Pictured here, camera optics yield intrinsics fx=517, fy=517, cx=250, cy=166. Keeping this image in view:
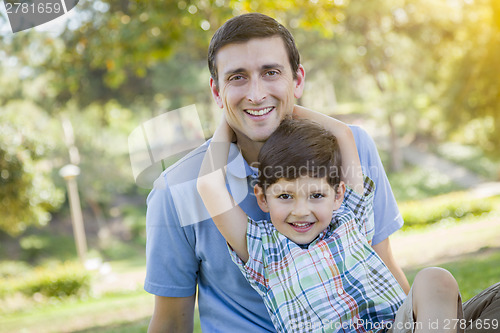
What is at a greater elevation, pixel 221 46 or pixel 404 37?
pixel 404 37

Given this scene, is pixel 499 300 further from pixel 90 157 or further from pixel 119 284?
pixel 90 157

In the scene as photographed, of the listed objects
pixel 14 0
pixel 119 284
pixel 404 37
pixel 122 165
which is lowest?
pixel 119 284

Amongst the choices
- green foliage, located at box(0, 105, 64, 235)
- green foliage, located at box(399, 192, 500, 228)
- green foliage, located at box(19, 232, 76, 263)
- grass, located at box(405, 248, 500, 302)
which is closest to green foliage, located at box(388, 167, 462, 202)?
green foliage, located at box(399, 192, 500, 228)

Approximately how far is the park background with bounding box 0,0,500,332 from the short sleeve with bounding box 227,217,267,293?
310 centimetres

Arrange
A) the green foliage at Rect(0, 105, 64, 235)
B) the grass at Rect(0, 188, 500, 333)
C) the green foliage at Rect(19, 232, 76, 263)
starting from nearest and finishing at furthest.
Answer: the grass at Rect(0, 188, 500, 333) → the green foliage at Rect(0, 105, 64, 235) → the green foliage at Rect(19, 232, 76, 263)

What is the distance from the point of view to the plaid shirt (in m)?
1.70

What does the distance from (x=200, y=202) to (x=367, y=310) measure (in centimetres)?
71

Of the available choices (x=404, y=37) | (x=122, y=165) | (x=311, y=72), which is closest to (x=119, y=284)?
(x=122, y=165)

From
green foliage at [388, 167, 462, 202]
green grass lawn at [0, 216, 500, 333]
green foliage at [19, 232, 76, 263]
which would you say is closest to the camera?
green grass lawn at [0, 216, 500, 333]

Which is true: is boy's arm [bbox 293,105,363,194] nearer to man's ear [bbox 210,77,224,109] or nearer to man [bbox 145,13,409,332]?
man [bbox 145,13,409,332]

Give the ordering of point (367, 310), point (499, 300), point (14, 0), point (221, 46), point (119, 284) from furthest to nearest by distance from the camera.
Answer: point (119, 284), point (14, 0), point (221, 46), point (499, 300), point (367, 310)

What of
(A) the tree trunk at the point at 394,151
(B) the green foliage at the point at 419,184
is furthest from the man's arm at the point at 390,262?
(A) the tree trunk at the point at 394,151

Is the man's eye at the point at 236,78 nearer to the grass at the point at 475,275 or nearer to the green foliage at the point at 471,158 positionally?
the grass at the point at 475,275

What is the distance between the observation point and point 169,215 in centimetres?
196
